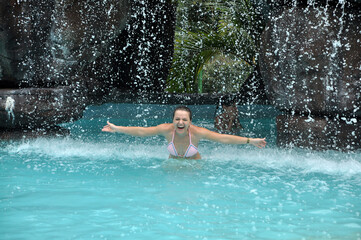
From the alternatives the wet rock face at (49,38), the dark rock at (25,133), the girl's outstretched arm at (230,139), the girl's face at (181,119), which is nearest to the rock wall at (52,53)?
the wet rock face at (49,38)

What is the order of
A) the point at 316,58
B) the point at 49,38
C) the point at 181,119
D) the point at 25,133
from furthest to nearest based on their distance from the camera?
1. the point at 25,133
2. the point at 49,38
3. the point at 316,58
4. the point at 181,119

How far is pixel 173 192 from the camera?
411 cm

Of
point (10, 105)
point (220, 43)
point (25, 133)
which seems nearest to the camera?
point (10, 105)

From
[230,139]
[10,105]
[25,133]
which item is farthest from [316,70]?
[25,133]

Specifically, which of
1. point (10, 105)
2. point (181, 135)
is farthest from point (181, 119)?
point (10, 105)

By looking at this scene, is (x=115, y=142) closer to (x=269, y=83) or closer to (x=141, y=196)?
(x=269, y=83)

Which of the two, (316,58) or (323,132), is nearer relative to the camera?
(316,58)

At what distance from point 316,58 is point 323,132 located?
98 centimetres

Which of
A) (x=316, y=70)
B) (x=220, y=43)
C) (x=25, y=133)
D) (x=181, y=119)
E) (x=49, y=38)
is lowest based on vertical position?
(x=25, y=133)

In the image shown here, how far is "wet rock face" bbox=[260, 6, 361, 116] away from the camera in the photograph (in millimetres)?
5742

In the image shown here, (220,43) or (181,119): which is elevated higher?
(220,43)

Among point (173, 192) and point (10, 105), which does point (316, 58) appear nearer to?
point (173, 192)

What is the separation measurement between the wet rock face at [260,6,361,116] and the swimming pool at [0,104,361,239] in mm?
700

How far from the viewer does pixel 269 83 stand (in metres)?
6.49
